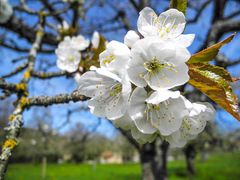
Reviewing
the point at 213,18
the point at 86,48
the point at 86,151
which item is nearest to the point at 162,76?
the point at 86,48

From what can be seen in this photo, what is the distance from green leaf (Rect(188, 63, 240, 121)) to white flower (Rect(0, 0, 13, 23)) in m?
2.23

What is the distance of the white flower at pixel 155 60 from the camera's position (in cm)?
69

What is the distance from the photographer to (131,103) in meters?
0.69

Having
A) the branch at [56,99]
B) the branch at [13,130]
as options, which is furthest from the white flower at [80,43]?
the branch at [56,99]

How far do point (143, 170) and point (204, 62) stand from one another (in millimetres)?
3112

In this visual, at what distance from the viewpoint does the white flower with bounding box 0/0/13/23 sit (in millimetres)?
2476

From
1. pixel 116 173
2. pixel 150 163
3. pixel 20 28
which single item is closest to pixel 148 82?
pixel 20 28

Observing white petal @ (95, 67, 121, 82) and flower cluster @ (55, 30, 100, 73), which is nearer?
white petal @ (95, 67, 121, 82)

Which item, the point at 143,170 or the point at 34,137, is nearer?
the point at 143,170

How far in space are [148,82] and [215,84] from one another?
0.17 m

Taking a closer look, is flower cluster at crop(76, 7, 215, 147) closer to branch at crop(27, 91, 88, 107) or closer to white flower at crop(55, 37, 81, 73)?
branch at crop(27, 91, 88, 107)

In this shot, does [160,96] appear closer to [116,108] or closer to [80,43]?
[116,108]

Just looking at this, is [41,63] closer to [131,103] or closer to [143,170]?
[143,170]

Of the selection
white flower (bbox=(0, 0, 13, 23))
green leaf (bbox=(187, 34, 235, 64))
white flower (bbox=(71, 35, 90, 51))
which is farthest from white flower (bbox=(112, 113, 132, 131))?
white flower (bbox=(0, 0, 13, 23))
